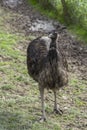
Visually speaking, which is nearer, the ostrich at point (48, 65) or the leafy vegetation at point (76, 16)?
the ostrich at point (48, 65)

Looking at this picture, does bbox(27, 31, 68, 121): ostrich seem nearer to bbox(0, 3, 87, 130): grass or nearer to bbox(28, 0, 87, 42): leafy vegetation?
bbox(0, 3, 87, 130): grass

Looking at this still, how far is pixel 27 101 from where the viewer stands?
8.12m

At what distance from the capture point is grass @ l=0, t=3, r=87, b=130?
289 inches

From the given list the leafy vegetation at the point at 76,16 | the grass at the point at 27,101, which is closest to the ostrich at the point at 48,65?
the grass at the point at 27,101

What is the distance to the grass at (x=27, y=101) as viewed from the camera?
289 inches

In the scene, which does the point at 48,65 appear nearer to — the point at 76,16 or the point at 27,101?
the point at 27,101

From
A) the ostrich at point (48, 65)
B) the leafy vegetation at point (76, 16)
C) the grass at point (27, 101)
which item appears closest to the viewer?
the ostrich at point (48, 65)

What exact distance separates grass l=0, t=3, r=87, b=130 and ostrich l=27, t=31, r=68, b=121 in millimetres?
311

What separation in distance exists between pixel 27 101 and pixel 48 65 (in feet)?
3.95

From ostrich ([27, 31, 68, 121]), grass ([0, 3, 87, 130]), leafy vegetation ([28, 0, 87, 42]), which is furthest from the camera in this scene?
leafy vegetation ([28, 0, 87, 42])

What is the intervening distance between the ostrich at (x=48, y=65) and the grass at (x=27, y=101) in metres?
0.31

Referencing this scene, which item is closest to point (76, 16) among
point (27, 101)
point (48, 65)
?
point (27, 101)

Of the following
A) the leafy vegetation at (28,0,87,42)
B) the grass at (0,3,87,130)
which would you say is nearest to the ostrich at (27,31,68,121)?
the grass at (0,3,87,130)

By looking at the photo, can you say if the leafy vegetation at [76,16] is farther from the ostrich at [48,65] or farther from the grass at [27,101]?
the ostrich at [48,65]
